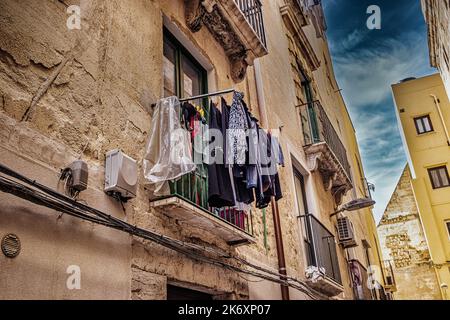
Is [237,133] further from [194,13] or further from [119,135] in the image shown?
[194,13]

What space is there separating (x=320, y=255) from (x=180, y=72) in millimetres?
5116

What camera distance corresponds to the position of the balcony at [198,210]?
14.7 ft

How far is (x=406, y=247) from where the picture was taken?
24.7 metres

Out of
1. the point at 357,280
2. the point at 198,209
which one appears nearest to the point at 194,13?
the point at 198,209

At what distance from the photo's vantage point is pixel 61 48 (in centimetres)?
379

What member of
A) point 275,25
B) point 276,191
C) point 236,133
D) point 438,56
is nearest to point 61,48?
point 236,133

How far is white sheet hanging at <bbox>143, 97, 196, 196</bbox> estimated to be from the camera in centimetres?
430

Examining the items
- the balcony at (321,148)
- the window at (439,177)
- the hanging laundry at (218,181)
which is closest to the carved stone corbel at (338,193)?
the balcony at (321,148)

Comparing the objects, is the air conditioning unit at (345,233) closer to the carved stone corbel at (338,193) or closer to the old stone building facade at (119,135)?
the carved stone corbel at (338,193)

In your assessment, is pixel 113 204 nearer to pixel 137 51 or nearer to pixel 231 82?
pixel 137 51

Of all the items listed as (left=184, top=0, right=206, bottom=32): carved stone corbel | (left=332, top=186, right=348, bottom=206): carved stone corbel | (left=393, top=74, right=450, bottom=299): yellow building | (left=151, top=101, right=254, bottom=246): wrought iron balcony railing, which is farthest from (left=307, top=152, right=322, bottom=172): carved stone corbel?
(left=393, top=74, right=450, bottom=299): yellow building

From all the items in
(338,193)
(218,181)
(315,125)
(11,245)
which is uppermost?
(315,125)

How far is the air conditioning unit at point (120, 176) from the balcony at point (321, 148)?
23.8ft

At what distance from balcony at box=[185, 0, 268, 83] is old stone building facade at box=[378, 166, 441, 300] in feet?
57.7
